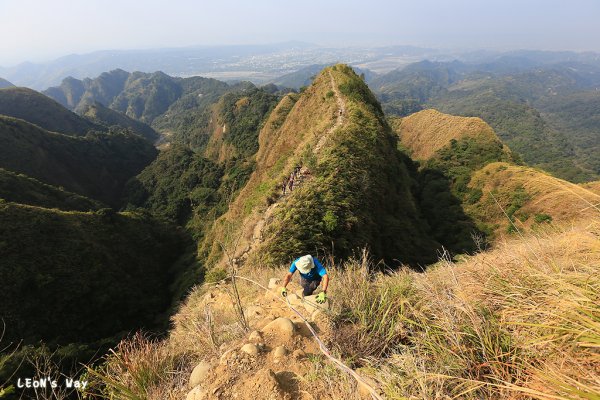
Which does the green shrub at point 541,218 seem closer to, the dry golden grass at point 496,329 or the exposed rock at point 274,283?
the exposed rock at point 274,283

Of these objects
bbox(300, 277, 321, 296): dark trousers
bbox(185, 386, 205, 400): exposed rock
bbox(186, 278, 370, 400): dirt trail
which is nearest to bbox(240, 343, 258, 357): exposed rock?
bbox(186, 278, 370, 400): dirt trail

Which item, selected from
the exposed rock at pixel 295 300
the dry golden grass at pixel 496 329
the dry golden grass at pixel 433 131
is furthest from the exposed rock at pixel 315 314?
the dry golden grass at pixel 433 131

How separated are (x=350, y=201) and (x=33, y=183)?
4618 centimetres

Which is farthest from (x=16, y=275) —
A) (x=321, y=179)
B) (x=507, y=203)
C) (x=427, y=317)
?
(x=507, y=203)

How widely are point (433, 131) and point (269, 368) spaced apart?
209ft

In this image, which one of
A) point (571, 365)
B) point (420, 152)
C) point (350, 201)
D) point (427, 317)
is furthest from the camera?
point (420, 152)

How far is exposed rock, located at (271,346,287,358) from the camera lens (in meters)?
3.73

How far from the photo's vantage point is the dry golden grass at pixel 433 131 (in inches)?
2030

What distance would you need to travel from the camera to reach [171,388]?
3.60 meters

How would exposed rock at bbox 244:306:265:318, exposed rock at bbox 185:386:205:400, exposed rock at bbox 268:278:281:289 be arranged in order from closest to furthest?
exposed rock at bbox 185:386:205:400, exposed rock at bbox 244:306:265:318, exposed rock at bbox 268:278:281:289

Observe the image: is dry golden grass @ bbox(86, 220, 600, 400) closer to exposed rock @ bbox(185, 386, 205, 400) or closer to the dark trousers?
exposed rock @ bbox(185, 386, 205, 400)

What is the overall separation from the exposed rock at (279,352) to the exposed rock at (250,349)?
224 mm

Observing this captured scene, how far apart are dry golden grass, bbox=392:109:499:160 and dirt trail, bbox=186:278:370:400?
5577 centimetres

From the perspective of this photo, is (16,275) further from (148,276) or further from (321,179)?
(321,179)
